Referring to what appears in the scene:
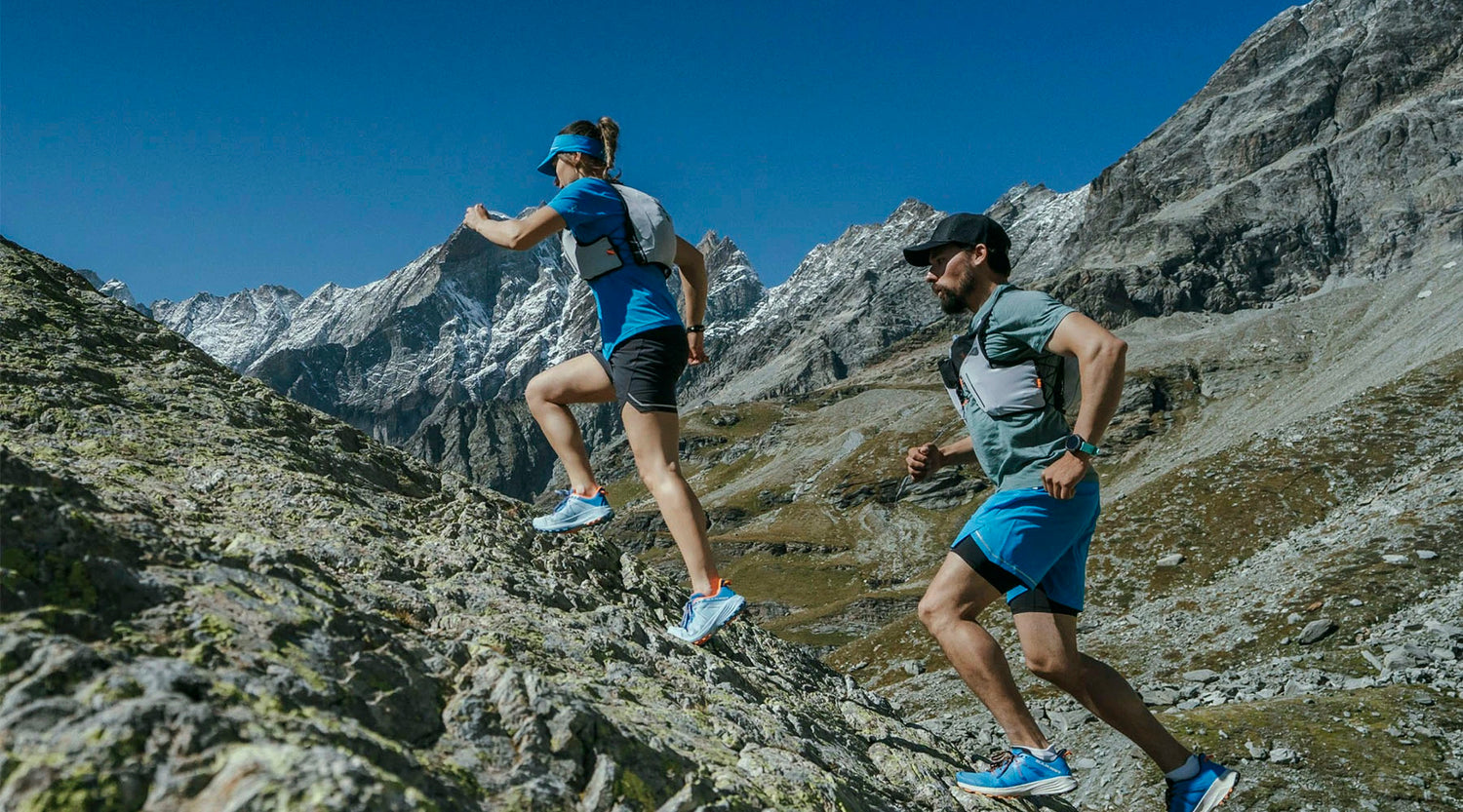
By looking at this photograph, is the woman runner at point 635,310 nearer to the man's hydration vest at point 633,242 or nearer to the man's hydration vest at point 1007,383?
the man's hydration vest at point 633,242

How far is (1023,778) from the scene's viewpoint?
6.07 meters

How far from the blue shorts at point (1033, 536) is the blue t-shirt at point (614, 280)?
293 centimetres

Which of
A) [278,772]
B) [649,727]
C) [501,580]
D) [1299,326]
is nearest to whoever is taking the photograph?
[278,772]

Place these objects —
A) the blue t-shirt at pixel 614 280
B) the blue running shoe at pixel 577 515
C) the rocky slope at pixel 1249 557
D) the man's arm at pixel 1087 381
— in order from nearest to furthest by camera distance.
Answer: the man's arm at pixel 1087 381 → the blue t-shirt at pixel 614 280 → the blue running shoe at pixel 577 515 → the rocky slope at pixel 1249 557

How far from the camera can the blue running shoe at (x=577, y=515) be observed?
7.90 metres

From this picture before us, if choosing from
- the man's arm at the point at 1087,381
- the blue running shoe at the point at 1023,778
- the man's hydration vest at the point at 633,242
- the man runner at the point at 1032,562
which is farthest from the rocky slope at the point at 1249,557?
the man's hydration vest at the point at 633,242

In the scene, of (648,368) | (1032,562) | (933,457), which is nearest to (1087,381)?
(1032,562)

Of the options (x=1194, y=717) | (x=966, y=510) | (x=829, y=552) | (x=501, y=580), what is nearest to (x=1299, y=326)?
(x=966, y=510)

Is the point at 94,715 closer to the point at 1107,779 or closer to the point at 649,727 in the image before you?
the point at 649,727

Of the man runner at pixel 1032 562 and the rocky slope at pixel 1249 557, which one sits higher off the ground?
the man runner at pixel 1032 562

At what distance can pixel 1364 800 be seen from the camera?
11500 millimetres

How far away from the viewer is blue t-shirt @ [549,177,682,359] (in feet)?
22.2

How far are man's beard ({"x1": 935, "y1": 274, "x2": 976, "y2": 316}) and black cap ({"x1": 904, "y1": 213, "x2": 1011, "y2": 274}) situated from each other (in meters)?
0.22

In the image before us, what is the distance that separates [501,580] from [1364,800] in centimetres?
1210
